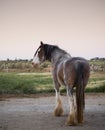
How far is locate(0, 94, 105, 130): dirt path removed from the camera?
29.8 ft

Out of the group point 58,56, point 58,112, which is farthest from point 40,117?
point 58,56

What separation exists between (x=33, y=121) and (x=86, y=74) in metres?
1.97

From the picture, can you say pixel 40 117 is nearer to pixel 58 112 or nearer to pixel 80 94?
pixel 58 112

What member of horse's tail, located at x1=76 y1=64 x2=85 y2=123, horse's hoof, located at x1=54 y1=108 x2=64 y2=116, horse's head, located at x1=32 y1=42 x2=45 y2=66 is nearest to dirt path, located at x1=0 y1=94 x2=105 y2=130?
horse's hoof, located at x1=54 y1=108 x2=64 y2=116

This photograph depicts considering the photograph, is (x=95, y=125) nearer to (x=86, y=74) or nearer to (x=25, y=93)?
(x=86, y=74)

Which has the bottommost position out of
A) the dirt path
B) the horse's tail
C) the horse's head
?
the dirt path

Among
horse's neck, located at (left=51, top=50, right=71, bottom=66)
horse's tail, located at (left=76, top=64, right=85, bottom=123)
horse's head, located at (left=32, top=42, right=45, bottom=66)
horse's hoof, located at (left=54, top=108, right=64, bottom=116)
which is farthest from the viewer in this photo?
horse's head, located at (left=32, top=42, right=45, bottom=66)

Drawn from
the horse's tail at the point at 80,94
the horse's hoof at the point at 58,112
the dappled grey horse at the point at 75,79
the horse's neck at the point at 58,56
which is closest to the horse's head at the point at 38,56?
the horse's neck at the point at 58,56

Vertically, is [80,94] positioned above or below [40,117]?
above

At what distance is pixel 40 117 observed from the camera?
34.9 ft

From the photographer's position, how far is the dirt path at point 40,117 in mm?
9094

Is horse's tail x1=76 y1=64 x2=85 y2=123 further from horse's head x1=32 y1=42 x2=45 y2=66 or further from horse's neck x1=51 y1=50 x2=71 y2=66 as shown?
horse's head x1=32 y1=42 x2=45 y2=66

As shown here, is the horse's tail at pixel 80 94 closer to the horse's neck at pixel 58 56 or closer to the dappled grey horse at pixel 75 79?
the dappled grey horse at pixel 75 79

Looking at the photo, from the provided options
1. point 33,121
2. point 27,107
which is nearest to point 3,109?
point 27,107
